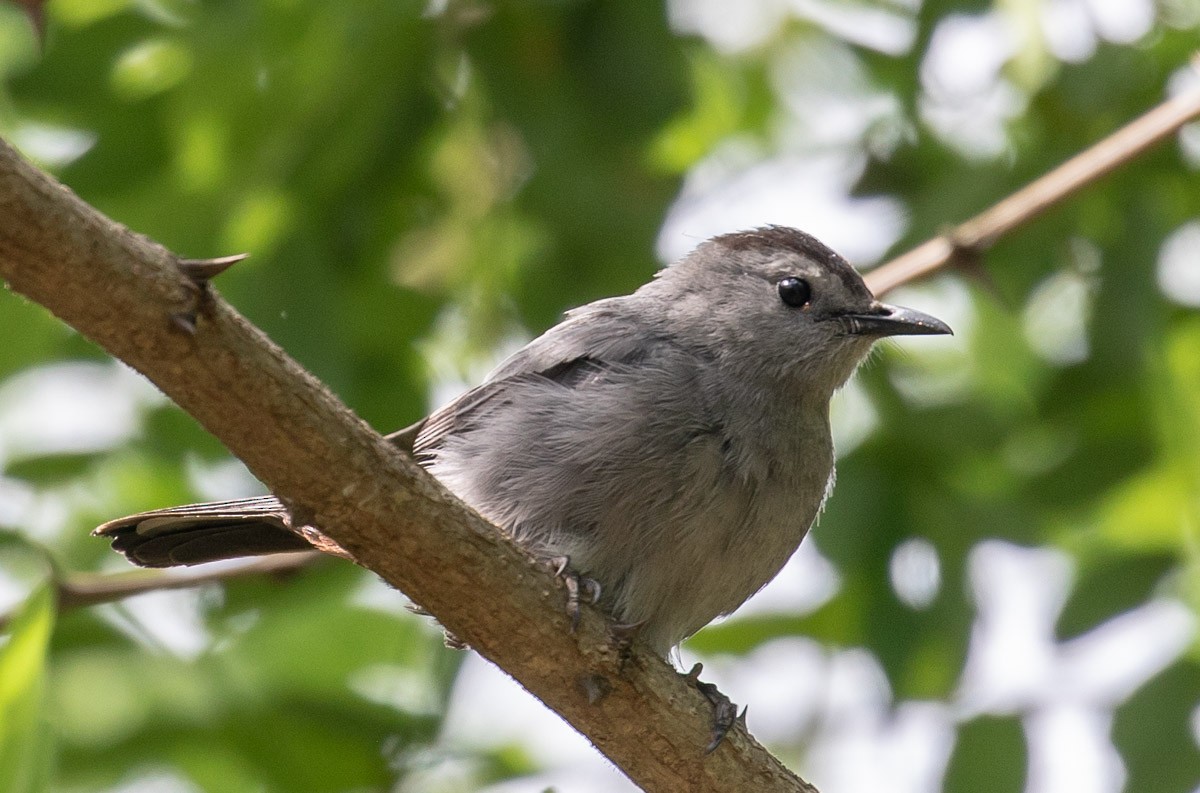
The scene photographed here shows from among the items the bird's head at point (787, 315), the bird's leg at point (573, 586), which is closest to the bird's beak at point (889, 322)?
the bird's head at point (787, 315)

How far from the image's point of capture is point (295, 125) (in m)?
4.80

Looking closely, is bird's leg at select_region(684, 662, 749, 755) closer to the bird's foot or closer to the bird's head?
the bird's foot

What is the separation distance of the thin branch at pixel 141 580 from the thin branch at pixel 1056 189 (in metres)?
2.20

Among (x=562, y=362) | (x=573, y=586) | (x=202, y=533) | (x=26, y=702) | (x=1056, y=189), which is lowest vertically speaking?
(x=26, y=702)

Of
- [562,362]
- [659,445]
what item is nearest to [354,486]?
[659,445]

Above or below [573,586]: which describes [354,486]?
below

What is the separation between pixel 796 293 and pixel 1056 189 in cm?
91

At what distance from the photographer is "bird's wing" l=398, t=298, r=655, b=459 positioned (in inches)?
173

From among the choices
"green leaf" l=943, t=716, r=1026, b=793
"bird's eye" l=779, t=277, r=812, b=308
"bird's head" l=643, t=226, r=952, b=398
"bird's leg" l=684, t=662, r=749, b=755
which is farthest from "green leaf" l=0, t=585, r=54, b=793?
"green leaf" l=943, t=716, r=1026, b=793

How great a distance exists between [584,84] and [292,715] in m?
2.49

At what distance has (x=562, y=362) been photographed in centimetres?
443

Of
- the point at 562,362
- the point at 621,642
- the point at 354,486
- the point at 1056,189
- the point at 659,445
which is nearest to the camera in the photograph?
the point at 354,486

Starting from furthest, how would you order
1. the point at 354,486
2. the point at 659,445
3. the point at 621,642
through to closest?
the point at 659,445 → the point at 621,642 → the point at 354,486

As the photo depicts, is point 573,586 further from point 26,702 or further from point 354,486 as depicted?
point 26,702
